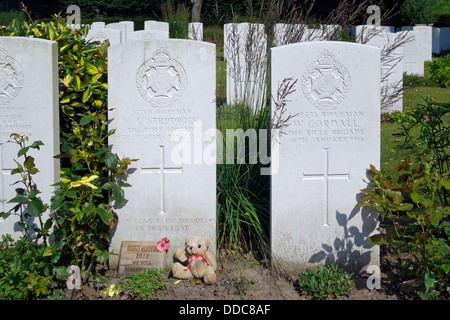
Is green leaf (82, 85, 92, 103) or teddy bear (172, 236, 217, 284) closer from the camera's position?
teddy bear (172, 236, 217, 284)

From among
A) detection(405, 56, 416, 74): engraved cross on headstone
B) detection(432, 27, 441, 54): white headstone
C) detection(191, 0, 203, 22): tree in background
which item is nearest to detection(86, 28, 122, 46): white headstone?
detection(405, 56, 416, 74): engraved cross on headstone

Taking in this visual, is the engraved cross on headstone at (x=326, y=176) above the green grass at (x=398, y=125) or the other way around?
the other way around

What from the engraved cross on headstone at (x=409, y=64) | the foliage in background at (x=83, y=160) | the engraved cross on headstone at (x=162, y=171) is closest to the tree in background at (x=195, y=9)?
the engraved cross on headstone at (x=409, y=64)

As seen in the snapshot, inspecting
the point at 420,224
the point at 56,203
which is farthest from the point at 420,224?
the point at 56,203

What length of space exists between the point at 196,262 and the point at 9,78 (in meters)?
1.85

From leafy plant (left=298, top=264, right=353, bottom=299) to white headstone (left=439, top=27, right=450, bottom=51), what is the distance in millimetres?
18716

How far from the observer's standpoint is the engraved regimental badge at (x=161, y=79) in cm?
412

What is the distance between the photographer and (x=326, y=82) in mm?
4035

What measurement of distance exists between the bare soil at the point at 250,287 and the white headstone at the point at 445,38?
18346 mm

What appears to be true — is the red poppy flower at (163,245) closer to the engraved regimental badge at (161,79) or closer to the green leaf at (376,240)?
the engraved regimental badge at (161,79)

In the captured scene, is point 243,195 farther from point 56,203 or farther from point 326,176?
point 56,203

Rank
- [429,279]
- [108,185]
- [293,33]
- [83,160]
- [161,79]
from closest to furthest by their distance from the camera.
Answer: [429,279]
[108,185]
[161,79]
[83,160]
[293,33]

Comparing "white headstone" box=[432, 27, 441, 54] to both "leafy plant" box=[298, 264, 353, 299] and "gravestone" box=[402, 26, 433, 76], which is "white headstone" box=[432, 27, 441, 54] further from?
"leafy plant" box=[298, 264, 353, 299]

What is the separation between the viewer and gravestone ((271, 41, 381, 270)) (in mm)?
4047
